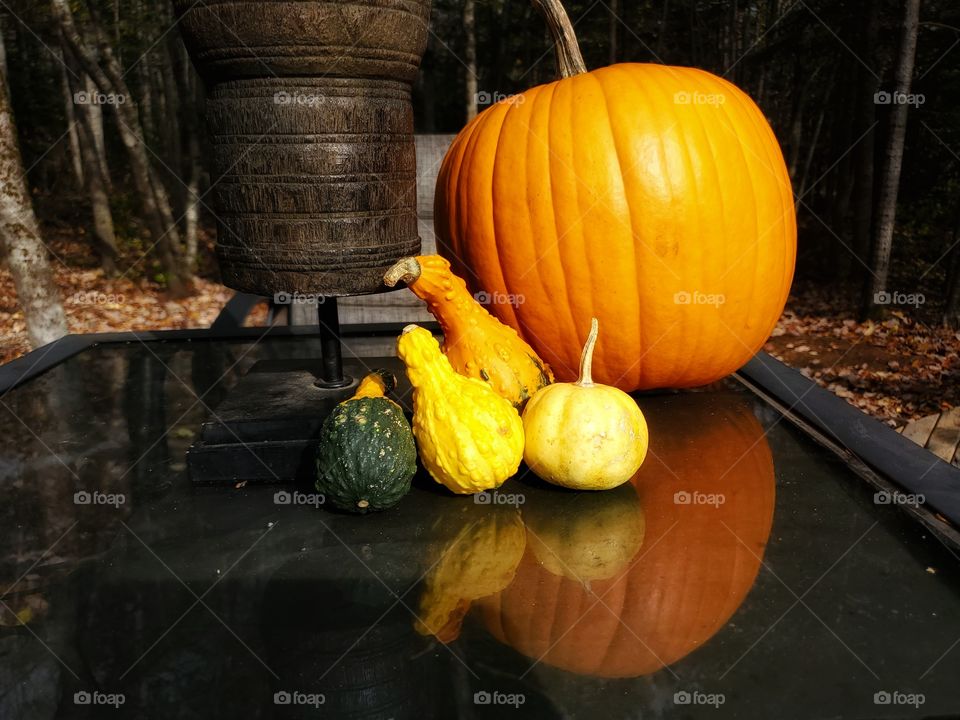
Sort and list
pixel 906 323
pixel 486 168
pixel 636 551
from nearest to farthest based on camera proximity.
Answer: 1. pixel 636 551
2. pixel 486 168
3. pixel 906 323

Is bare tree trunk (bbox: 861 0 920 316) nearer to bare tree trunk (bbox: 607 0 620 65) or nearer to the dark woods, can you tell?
the dark woods

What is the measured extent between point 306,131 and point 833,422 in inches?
54.7

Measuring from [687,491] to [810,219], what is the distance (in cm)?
587

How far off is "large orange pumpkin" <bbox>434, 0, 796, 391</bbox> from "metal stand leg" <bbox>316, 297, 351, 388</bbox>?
1.37 feet

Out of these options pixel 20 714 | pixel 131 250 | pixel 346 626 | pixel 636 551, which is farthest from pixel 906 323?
pixel 131 250

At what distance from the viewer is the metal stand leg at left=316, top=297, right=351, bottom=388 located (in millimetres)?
1837

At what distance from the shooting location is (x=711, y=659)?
1.07 metres

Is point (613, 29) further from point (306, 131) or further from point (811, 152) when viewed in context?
point (306, 131)

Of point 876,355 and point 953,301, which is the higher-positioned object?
point 953,301

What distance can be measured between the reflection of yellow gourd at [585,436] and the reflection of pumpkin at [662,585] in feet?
0.35

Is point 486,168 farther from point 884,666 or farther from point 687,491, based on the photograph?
point 884,666

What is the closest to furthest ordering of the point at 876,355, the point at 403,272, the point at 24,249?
the point at 403,272 < the point at 24,249 < the point at 876,355

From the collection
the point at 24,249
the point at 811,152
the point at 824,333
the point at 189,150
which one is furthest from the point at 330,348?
the point at 189,150

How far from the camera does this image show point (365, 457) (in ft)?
4.70
